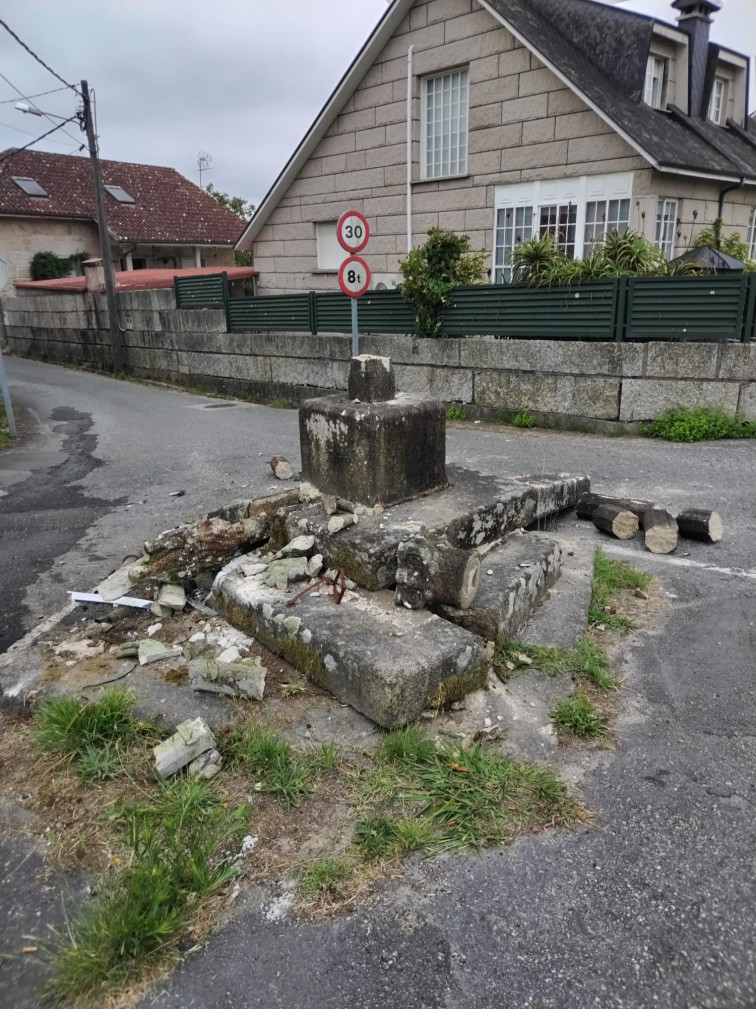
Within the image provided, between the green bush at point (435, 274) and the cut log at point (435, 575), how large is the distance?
720 cm

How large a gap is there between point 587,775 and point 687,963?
0.86m

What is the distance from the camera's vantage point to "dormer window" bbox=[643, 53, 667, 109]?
12793mm

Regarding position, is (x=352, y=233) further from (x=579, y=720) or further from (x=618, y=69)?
(x=618, y=69)

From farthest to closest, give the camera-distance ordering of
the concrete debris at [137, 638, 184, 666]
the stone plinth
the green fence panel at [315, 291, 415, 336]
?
the green fence panel at [315, 291, 415, 336], the stone plinth, the concrete debris at [137, 638, 184, 666]

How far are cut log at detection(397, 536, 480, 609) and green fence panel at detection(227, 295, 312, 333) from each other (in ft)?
30.2

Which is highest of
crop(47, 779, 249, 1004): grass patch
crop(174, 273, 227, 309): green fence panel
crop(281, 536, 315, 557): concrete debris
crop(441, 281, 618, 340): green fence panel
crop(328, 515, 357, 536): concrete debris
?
crop(174, 273, 227, 309): green fence panel

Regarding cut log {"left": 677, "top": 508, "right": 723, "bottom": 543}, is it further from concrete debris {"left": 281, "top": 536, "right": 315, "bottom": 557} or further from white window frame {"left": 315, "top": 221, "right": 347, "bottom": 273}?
white window frame {"left": 315, "top": 221, "right": 347, "bottom": 273}

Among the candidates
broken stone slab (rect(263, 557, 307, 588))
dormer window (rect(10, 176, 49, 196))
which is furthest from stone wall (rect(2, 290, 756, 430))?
dormer window (rect(10, 176, 49, 196))

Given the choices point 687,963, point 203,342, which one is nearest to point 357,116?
point 203,342

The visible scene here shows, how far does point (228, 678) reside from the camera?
338 centimetres

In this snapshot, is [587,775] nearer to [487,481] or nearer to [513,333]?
[487,481]

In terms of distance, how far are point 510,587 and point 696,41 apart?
46.4 feet

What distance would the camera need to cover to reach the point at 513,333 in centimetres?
968

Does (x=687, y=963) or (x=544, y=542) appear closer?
(x=687, y=963)
